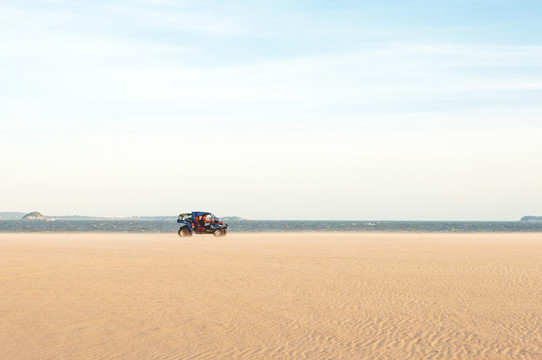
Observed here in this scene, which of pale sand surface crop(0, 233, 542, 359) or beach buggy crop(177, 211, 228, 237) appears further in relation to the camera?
beach buggy crop(177, 211, 228, 237)

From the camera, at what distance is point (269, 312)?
11.6 m

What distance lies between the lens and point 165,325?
33.8ft

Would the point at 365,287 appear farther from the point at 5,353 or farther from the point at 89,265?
the point at 89,265

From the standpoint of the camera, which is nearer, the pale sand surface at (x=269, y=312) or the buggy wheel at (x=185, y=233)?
the pale sand surface at (x=269, y=312)

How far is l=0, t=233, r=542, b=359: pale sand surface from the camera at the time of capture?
8.67 meters

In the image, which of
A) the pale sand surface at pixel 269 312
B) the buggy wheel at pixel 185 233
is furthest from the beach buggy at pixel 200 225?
the pale sand surface at pixel 269 312

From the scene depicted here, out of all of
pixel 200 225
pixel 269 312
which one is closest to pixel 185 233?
pixel 200 225

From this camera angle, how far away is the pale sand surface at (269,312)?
867cm

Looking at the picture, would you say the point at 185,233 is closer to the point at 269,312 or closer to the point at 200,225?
the point at 200,225

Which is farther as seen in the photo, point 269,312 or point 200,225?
point 200,225

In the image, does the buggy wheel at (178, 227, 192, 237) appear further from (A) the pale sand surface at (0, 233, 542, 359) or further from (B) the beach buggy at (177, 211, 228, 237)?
(A) the pale sand surface at (0, 233, 542, 359)

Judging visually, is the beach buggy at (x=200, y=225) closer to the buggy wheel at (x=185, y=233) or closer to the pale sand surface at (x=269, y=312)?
the buggy wheel at (x=185, y=233)

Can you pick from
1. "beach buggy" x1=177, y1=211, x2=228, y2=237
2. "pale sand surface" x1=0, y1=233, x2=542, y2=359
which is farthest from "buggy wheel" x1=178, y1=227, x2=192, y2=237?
"pale sand surface" x1=0, y1=233, x2=542, y2=359

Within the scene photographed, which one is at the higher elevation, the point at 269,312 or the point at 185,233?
the point at 185,233
